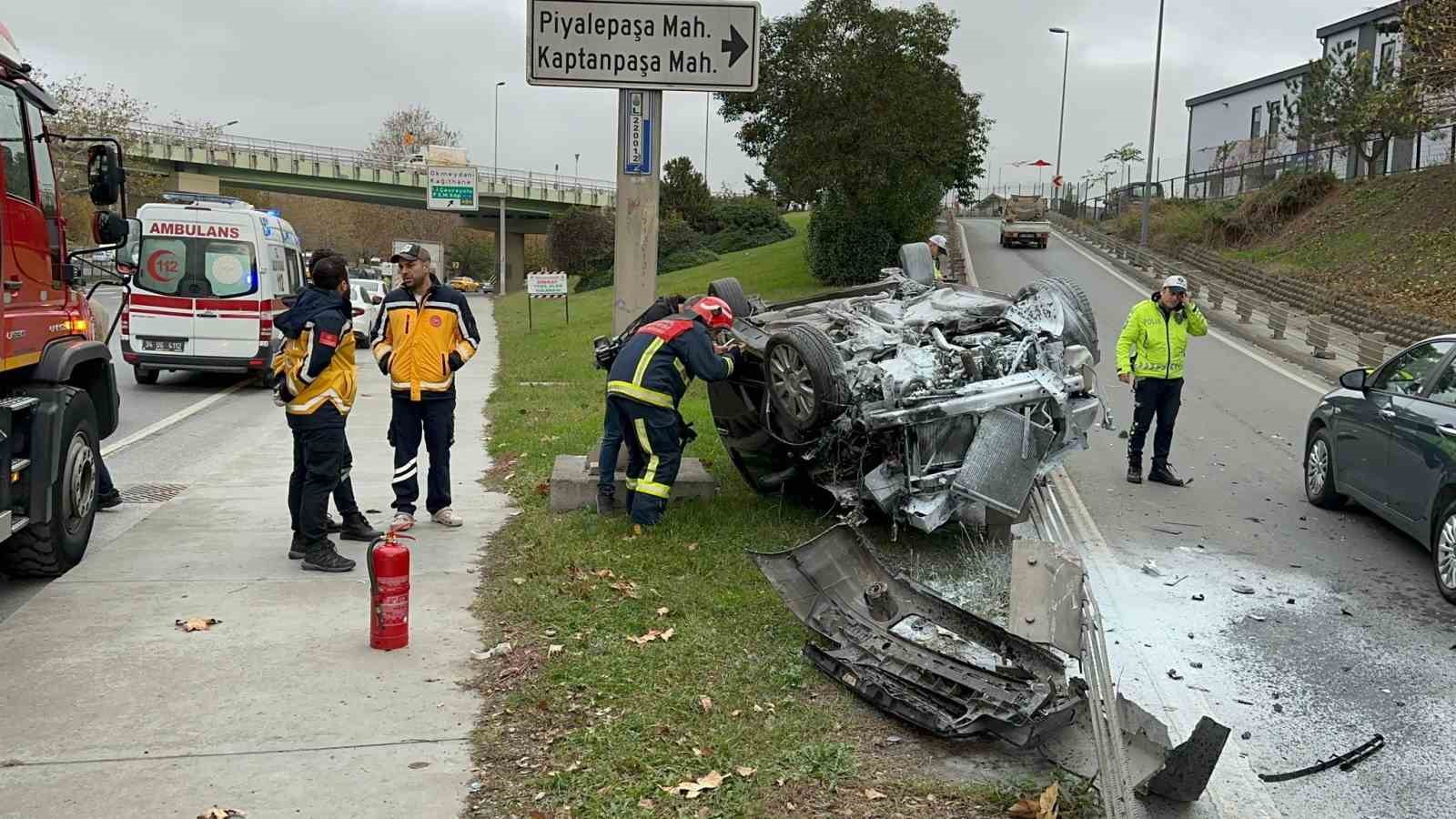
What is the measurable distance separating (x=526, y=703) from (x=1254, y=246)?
33.5 m

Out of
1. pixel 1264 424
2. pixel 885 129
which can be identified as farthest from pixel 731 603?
pixel 885 129

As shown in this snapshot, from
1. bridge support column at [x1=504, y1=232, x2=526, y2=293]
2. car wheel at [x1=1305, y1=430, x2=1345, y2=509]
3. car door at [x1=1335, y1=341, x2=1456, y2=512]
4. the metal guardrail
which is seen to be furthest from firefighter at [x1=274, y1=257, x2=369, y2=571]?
bridge support column at [x1=504, y1=232, x2=526, y2=293]

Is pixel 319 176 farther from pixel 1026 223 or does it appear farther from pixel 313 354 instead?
pixel 313 354

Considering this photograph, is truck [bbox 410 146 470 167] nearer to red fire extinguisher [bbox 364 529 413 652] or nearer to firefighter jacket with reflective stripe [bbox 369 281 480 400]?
firefighter jacket with reflective stripe [bbox 369 281 480 400]

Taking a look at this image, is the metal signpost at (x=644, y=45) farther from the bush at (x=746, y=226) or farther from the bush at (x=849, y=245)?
the bush at (x=746, y=226)

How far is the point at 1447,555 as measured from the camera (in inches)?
253

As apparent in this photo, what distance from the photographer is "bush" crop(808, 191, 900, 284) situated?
95.7 feet

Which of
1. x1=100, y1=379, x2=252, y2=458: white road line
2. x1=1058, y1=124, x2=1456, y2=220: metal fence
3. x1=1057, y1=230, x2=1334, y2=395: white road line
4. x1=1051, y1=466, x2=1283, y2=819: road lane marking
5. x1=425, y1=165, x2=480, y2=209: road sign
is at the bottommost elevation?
x1=100, y1=379, x2=252, y2=458: white road line

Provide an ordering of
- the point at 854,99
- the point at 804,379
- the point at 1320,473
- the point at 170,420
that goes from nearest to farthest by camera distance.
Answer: the point at 804,379 < the point at 1320,473 < the point at 170,420 < the point at 854,99

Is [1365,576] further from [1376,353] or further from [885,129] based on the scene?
[885,129]

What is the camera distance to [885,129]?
77.3ft

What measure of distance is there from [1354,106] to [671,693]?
32.7 meters

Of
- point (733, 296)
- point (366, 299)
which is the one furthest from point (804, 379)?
point (366, 299)

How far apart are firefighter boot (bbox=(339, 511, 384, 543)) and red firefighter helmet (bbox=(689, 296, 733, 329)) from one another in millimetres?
2528
